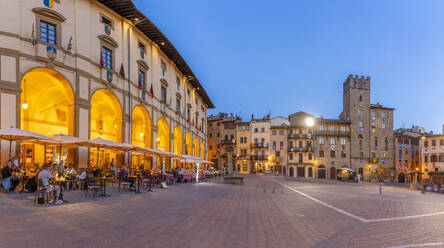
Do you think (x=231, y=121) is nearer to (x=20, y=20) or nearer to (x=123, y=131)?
(x=123, y=131)

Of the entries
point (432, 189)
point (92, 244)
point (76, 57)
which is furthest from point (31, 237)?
point (432, 189)

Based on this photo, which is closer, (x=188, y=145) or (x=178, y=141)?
(x=178, y=141)

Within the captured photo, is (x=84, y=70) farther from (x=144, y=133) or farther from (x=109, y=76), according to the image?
(x=144, y=133)

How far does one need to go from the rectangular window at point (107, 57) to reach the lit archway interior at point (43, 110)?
A: 3393 mm

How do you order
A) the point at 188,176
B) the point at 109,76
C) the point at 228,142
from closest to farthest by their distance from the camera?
the point at 109,76 → the point at 188,176 → the point at 228,142

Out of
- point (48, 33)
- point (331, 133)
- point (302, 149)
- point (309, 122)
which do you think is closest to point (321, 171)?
point (302, 149)

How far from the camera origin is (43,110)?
22.5 metres

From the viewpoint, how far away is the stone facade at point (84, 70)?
14.8 m

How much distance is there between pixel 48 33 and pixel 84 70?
2780 mm

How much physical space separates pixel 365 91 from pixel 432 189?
37056 millimetres

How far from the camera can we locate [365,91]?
6444 cm

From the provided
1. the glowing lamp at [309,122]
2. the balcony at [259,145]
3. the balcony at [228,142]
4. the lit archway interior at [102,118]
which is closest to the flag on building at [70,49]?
the lit archway interior at [102,118]

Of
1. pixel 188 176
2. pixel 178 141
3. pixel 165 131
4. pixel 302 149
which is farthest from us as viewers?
pixel 302 149

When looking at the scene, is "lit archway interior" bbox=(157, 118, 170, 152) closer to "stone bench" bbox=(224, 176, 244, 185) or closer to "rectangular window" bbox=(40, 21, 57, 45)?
"stone bench" bbox=(224, 176, 244, 185)
